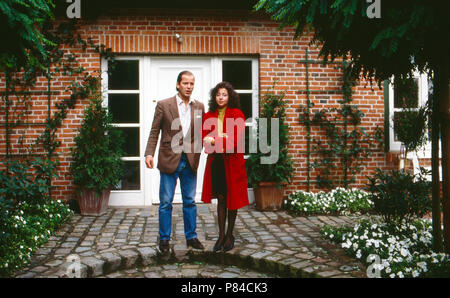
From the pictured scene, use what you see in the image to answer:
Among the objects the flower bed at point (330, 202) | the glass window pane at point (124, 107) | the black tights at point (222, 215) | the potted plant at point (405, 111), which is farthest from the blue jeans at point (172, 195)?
the potted plant at point (405, 111)

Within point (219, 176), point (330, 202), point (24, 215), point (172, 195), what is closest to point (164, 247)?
point (172, 195)

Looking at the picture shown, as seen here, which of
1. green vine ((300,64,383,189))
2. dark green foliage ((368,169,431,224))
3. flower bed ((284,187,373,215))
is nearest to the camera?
dark green foliage ((368,169,431,224))

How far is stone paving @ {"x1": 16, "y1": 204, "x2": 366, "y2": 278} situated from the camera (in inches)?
148

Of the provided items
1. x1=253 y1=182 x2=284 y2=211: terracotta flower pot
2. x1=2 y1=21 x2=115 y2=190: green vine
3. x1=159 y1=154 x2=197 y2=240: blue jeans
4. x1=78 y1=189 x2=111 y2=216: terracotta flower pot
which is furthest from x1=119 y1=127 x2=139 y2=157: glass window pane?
x1=159 y1=154 x2=197 y2=240: blue jeans

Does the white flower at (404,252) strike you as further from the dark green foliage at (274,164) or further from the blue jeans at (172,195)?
the dark green foliage at (274,164)

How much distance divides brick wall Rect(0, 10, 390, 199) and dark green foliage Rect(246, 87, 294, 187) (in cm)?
39

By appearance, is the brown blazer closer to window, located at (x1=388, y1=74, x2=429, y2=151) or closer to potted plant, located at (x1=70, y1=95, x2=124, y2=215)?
potted plant, located at (x1=70, y1=95, x2=124, y2=215)

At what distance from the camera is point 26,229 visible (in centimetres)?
442

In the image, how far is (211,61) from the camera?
6.71m

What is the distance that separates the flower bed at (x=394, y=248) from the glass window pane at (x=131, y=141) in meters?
3.28

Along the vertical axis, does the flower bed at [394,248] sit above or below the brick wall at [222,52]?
below

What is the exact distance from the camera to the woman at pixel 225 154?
3.99 m

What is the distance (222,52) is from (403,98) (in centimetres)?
299

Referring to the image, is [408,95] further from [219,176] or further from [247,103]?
[219,176]
